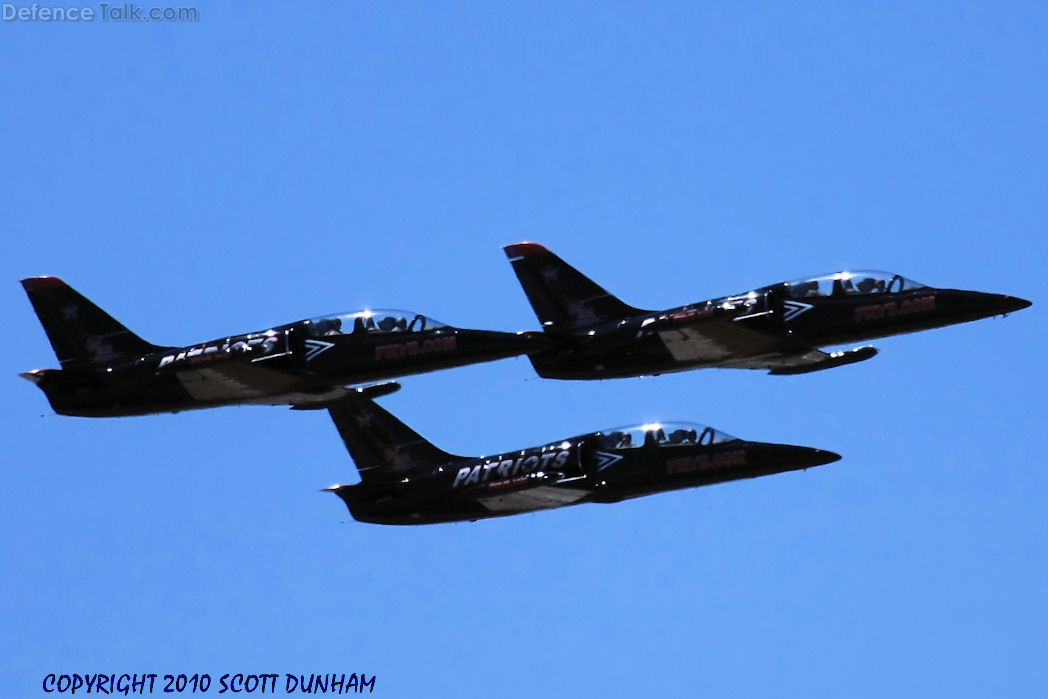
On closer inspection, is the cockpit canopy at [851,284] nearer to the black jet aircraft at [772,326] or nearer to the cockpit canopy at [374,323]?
the black jet aircraft at [772,326]

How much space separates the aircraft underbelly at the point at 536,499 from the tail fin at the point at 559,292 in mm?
5115

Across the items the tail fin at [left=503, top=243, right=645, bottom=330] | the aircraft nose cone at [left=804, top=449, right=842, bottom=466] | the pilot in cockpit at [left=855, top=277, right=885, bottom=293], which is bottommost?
the aircraft nose cone at [left=804, top=449, right=842, bottom=466]

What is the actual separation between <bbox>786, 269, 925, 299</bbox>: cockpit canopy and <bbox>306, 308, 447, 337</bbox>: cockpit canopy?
10.8m

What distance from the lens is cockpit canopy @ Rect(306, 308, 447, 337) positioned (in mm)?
59750

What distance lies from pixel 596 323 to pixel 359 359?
813cm

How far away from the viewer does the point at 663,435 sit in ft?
208

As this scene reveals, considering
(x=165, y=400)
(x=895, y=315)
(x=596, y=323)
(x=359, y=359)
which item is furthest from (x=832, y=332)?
(x=165, y=400)

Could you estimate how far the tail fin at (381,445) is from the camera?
6719 cm

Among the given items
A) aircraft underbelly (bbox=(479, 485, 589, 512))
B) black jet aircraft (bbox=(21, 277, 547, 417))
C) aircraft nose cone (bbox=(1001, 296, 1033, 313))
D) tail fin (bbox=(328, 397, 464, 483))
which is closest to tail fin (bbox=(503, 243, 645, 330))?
black jet aircraft (bbox=(21, 277, 547, 417))

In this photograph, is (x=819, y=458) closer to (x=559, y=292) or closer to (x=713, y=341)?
(x=713, y=341)

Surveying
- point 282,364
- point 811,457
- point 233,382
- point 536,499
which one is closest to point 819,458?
point 811,457

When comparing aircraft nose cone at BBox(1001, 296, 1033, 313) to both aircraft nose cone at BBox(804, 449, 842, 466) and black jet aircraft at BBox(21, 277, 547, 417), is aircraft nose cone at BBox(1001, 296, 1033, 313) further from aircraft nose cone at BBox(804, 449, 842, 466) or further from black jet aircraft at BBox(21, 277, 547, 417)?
black jet aircraft at BBox(21, 277, 547, 417)

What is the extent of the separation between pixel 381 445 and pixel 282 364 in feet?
28.3

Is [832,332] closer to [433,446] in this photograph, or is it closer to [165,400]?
[433,446]
